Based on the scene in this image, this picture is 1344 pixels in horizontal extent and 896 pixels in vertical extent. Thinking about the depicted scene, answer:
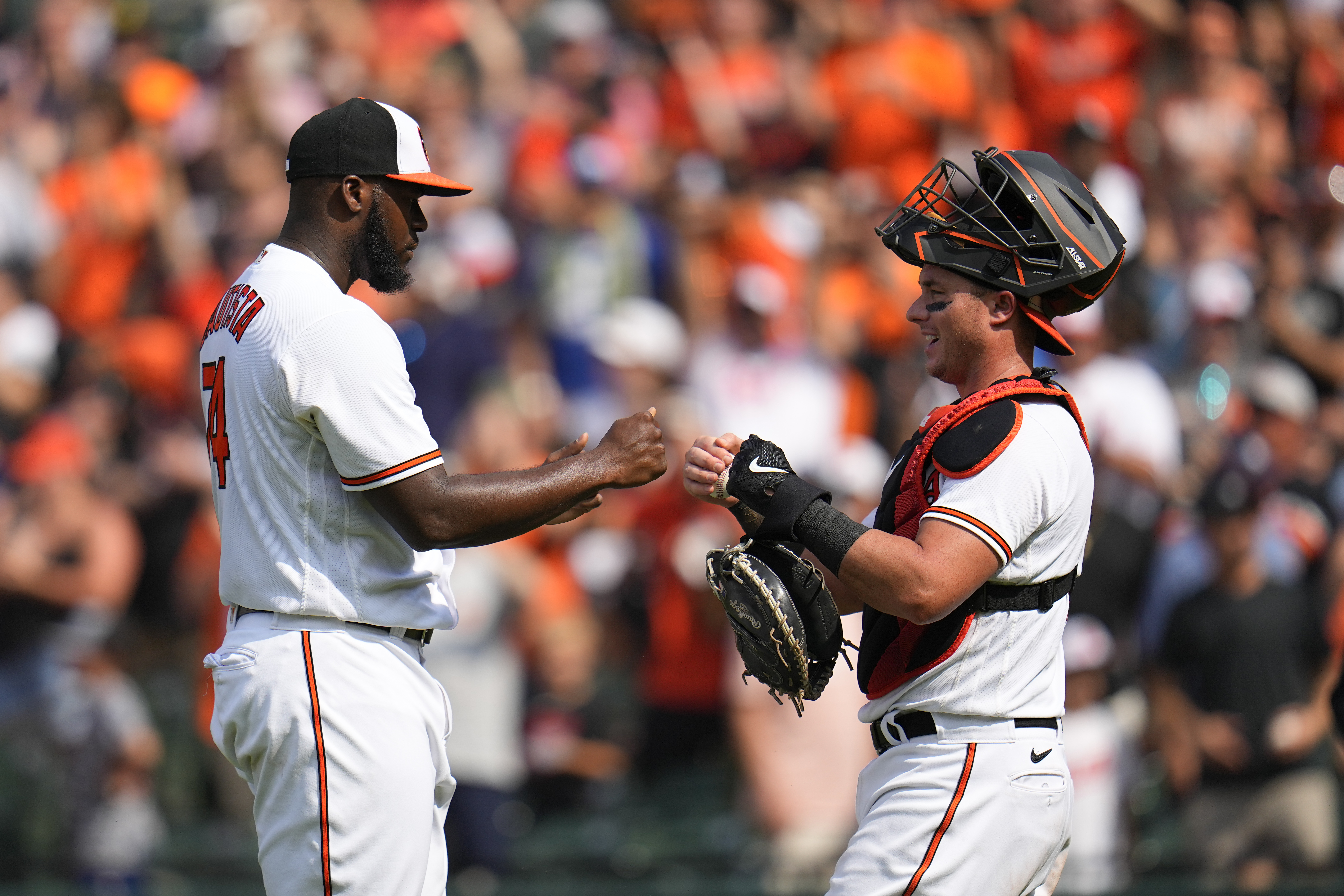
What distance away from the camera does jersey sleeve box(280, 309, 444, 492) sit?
3.17m

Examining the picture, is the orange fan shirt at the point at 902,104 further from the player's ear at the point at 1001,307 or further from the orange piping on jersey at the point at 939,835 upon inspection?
the orange piping on jersey at the point at 939,835

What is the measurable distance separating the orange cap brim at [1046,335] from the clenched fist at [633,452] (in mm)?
894

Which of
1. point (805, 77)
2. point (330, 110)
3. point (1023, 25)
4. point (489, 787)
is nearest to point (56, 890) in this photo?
point (489, 787)

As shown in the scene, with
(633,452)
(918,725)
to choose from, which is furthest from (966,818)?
(633,452)

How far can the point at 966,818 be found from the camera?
3.15m

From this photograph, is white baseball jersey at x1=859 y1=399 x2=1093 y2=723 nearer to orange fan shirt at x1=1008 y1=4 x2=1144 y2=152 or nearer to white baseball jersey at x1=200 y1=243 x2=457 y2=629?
white baseball jersey at x1=200 y1=243 x2=457 y2=629

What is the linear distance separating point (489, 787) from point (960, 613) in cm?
397

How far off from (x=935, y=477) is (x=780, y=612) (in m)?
0.47

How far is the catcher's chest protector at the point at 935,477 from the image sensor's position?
10.5 ft

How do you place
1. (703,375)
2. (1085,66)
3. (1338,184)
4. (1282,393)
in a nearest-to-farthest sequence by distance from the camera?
(1282,393)
(1338,184)
(703,375)
(1085,66)

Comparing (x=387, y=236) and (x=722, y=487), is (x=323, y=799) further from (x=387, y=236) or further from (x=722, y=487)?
(x=387, y=236)

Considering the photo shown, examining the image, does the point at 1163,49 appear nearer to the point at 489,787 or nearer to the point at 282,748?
the point at 489,787

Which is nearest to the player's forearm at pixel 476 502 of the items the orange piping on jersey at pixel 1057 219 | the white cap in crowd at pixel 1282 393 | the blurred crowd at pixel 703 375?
the orange piping on jersey at pixel 1057 219

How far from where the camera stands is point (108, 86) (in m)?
10.1
